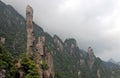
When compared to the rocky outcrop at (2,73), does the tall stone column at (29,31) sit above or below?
above

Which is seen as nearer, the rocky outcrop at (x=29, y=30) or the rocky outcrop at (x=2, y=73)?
the rocky outcrop at (x=2, y=73)

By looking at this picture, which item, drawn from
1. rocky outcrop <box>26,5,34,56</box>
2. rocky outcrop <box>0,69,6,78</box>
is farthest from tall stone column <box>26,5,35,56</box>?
rocky outcrop <box>0,69,6,78</box>

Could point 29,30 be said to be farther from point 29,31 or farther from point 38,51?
point 38,51

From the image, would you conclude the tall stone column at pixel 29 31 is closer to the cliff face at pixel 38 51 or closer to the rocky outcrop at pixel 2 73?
the cliff face at pixel 38 51

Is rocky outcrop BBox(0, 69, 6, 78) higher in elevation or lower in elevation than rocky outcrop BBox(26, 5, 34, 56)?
lower

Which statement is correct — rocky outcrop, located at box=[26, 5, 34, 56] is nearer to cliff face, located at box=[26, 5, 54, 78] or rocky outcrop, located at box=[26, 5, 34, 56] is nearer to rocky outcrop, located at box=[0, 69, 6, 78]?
cliff face, located at box=[26, 5, 54, 78]

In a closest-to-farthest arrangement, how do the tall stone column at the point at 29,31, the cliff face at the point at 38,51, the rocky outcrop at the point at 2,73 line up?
the rocky outcrop at the point at 2,73
the cliff face at the point at 38,51
the tall stone column at the point at 29,31

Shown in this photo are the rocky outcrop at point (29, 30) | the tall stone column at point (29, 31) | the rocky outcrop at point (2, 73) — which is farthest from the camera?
the rocky outcrop at point (29, 30)

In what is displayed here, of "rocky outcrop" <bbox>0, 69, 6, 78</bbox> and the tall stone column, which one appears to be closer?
"rocky outcrop" <bbox>0, 69, 6, 78</bbox>

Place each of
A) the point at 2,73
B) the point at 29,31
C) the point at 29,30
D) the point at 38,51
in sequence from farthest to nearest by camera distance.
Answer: the point at 29,30 < the point at 29,31 < the point at 38,51 < the point at 2,73

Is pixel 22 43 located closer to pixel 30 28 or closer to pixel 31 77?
pixel 30 28

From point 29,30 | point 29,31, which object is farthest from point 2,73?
point 29,30

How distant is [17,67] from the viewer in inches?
2217

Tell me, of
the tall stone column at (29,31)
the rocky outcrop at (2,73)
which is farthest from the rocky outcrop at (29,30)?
the rocky outcrop at (2,73)
